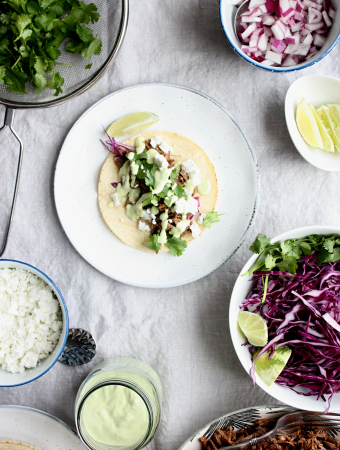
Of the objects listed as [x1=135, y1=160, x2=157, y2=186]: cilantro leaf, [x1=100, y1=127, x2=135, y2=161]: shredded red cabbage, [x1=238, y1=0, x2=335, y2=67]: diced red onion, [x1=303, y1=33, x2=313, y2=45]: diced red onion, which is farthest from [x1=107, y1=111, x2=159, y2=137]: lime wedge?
[x1=303, y1=33, x2=313, y2=45]: diced red onion

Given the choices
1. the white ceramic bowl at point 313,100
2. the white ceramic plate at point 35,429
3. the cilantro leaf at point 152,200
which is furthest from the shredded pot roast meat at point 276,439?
the white ceramic bowl at point 313,100

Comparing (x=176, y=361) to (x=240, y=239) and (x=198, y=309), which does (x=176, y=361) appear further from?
(x=240, y=239)

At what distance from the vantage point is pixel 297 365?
168 cm

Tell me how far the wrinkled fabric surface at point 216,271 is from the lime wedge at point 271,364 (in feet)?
0.73

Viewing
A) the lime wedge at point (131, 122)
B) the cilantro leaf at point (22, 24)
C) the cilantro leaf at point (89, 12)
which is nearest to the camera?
the cilantro leaf at point (22, 24)

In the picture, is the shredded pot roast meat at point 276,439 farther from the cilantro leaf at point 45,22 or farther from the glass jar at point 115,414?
the cilantro leaf at point 45,22

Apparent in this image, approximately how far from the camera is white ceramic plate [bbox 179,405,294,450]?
1723mm

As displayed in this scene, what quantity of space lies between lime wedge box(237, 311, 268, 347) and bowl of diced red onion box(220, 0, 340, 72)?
3.53 ft

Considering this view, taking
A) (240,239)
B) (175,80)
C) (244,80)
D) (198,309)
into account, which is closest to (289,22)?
(244,80)

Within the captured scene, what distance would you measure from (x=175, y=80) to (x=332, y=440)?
5.80ft

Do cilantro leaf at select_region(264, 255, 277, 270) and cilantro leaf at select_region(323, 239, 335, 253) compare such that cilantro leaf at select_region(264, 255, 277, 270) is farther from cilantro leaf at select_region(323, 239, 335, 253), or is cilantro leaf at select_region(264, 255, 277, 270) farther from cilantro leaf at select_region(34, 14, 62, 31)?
cilantro leaf at select_region(34, 14, 62, 31)

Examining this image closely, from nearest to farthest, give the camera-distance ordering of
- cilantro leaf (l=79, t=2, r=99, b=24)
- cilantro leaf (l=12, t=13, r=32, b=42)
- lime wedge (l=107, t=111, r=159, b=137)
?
cilantro leaf (l=12, t=13, r=32, b=42) < cilantro leaf (l=79, t=2, r=99, b=24) < lime wedge (l=107, t=111, r=159, b=137)

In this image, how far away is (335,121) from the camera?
1747mm

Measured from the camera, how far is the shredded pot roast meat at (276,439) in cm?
170
